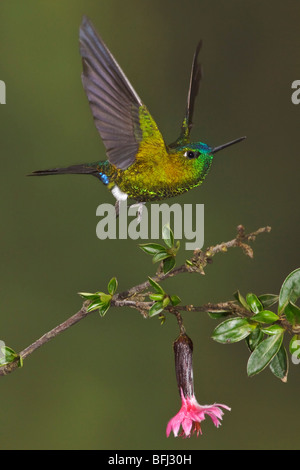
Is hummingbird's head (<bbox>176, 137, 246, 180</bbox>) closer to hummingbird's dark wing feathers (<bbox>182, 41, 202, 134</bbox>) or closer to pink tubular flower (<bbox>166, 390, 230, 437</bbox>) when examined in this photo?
hummingbird's dark wing feathers (<bbox>182, 41, 202, 134</bbox>)

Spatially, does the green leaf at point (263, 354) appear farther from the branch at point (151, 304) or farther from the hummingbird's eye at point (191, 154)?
the hummingbird's eye at point (191, 154)

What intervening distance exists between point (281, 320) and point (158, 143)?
0.19 metres

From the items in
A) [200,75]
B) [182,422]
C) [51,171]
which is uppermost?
[200,75]

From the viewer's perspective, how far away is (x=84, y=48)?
1.52 ft

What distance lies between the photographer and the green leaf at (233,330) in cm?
45

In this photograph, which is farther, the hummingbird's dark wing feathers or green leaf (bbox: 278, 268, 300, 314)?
the hummingbird's dark wing feathers

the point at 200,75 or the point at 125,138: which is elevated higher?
the point at 200,75

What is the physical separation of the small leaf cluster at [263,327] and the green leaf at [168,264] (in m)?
0.06

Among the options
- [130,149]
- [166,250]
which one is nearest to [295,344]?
[166,250]

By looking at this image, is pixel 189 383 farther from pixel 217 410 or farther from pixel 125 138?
pixel 125 138

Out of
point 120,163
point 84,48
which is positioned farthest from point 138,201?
point 84,48

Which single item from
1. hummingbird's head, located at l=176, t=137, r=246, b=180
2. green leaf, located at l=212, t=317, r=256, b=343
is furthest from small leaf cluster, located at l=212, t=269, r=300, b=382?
hummingbird's head, located at l=176, t=137, r=246, b=180

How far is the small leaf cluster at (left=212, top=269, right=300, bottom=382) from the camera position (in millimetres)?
439

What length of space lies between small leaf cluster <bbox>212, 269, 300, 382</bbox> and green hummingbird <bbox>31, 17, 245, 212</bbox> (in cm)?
12
